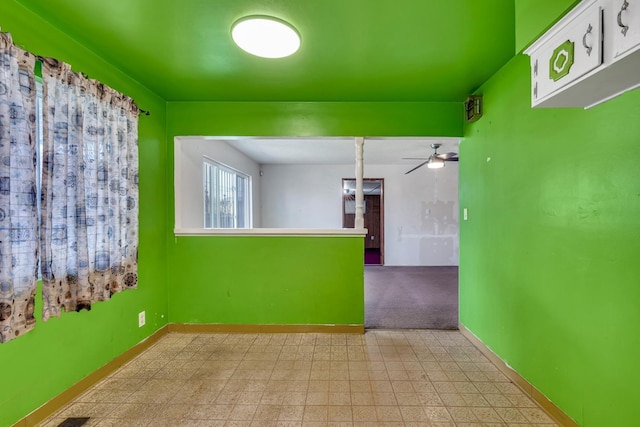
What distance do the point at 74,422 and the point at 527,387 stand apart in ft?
9.15

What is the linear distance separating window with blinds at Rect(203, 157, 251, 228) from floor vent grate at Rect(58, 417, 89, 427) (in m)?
2.31

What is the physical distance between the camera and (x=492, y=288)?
7.74 feet

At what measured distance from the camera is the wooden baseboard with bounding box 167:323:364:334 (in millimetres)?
2916

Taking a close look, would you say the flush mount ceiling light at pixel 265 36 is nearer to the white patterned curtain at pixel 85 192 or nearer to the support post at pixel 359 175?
the white patterned curtain at pixel 85 192

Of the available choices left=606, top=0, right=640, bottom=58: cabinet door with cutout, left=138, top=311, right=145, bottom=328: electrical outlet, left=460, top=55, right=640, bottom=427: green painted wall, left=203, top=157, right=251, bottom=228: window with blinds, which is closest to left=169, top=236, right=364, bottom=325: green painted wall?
left=138, top=311, right=145, bottom=328: electrical outlet

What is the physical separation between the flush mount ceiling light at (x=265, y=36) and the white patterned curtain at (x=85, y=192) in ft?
3.43

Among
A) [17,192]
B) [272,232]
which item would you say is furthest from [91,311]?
[272,232]

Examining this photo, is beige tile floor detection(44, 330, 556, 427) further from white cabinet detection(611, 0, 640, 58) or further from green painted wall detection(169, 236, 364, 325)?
white cabinet detection(611, 0, 640, 58)

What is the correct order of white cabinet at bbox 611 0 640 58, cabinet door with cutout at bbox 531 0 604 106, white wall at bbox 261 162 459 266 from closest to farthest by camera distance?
white cabinet at bbox 611 0 640 58
cabinet door with cutout at bbox 531 0 604 106
white wall at bbox 261 162 459 266

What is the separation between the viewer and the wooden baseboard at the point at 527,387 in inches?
64.4

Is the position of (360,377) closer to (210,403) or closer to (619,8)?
(210,403)

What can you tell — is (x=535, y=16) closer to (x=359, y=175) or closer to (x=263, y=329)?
(x=359, y=175)

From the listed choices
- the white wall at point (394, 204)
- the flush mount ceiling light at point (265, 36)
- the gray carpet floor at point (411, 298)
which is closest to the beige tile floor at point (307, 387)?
the gray carpet floor at point (411, 298)

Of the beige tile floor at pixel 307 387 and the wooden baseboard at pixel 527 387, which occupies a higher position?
the wooden baseboard at pixel 527 387
